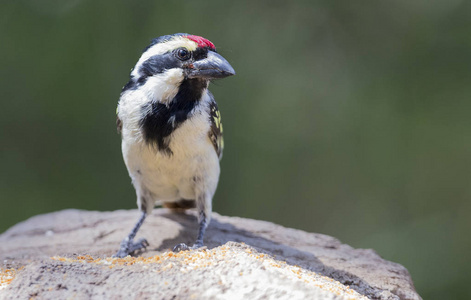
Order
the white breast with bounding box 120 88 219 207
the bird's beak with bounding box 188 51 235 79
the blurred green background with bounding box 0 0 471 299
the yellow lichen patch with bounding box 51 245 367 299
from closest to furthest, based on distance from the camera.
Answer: the yellow lichen patch with bounding box 51 245 367 299 → the bird's beak with bounding box 188 51 235 79 → the white breast with bounding box 120 88 219 207 → the blurred green background with bounding box 0 0 471 299

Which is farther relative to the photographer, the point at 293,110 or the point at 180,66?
the point at 293,110

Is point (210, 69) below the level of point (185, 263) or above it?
above

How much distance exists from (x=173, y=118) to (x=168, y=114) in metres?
0.04

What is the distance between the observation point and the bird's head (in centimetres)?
367

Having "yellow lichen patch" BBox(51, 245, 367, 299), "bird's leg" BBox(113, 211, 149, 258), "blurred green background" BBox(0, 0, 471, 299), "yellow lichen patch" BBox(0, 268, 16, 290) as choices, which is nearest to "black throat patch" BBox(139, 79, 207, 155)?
"bird's leg" BBox(113, 211, 149, 258)

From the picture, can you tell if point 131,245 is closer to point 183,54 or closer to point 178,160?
point 178,160

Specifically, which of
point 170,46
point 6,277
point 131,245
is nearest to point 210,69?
point 170,46

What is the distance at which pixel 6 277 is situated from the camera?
296 centimetres

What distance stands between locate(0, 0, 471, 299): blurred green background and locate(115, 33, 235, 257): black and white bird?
90.5 inches

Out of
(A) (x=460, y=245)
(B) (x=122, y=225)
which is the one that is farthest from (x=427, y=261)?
(B) (x=122, y=225)

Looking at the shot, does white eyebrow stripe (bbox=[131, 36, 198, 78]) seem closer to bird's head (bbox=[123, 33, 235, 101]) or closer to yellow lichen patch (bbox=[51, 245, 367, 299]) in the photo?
bird's head (bbox=[123, 33, 235, 101])

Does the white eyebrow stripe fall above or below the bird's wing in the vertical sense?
above

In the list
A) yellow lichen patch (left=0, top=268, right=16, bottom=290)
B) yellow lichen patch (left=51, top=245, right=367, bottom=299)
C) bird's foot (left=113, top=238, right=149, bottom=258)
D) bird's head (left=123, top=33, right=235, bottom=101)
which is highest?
bird's head (left=123, top=33, right=235, bottom=101)

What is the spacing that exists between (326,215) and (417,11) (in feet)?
8.85
